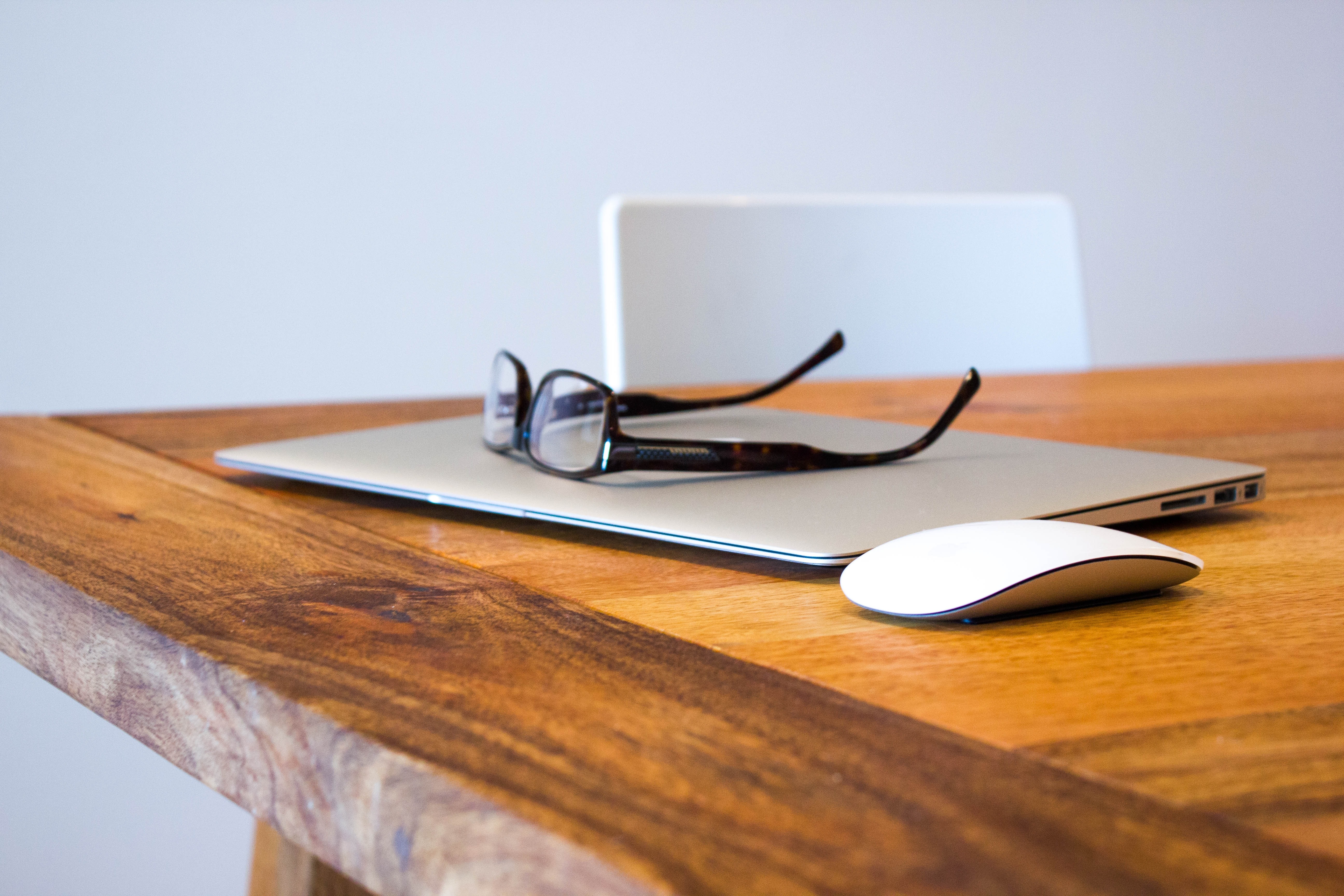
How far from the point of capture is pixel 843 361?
1.28m

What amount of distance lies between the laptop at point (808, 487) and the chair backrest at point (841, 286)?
663mm

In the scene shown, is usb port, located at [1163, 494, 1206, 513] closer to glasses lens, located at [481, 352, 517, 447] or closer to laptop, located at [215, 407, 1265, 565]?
laptop, located at [215, 407, 1265, 565]

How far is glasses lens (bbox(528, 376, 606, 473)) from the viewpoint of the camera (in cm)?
43

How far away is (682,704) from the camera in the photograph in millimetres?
232

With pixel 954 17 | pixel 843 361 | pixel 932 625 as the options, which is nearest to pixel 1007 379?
pixel 843 361

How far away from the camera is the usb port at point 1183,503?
16.0 inches

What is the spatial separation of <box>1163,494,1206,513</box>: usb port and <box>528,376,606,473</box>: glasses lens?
0.66 feet

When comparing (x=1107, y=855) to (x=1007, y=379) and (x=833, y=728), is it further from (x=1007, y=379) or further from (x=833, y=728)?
(x=1007, y=379)

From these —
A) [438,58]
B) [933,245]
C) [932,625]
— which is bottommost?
[932,625]

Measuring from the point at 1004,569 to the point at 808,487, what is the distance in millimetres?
132

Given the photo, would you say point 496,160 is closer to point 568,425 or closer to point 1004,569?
point 568,425

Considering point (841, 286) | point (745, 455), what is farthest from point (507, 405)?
point (841, 286)

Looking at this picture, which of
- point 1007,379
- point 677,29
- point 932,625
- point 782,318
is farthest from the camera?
point 677,29

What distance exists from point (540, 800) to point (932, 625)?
0.15m
